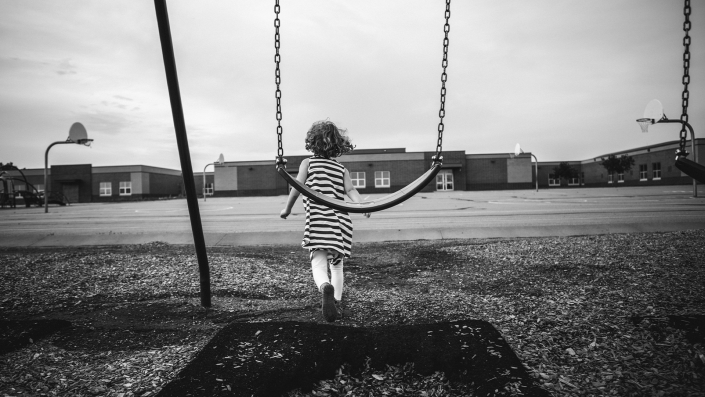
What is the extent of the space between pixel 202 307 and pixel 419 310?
2180 mm

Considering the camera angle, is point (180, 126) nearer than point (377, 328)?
No

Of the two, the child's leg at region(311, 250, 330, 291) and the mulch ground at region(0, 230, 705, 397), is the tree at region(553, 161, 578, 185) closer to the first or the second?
the mulch ground at region(0, 230, 705, 397)

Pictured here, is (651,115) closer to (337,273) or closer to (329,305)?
(337,273)

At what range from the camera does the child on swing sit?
3809 mm

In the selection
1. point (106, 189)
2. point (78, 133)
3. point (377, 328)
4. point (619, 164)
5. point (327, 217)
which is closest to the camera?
point (377, 328)

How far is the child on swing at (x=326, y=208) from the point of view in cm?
381

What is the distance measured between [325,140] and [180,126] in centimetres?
136

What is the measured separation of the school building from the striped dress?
46.3 metres

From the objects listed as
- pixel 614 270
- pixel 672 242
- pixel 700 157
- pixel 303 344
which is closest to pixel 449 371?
pixel 303 344

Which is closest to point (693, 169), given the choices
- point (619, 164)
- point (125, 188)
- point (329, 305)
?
point (329, 305)

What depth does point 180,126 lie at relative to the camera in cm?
396

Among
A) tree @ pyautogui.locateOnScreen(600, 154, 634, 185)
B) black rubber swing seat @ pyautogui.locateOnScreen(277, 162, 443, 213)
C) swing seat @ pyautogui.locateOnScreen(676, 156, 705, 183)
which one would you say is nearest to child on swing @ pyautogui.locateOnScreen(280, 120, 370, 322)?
black rubber swing seat @ pyautogui.locateOnScreen(277, 162, 443, 213)

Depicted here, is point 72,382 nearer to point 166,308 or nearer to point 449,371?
point 166,308

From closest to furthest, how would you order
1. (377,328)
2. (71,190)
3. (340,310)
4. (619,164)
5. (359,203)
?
(377,328), (359,203), (340,310), (619,164), (71,190)
